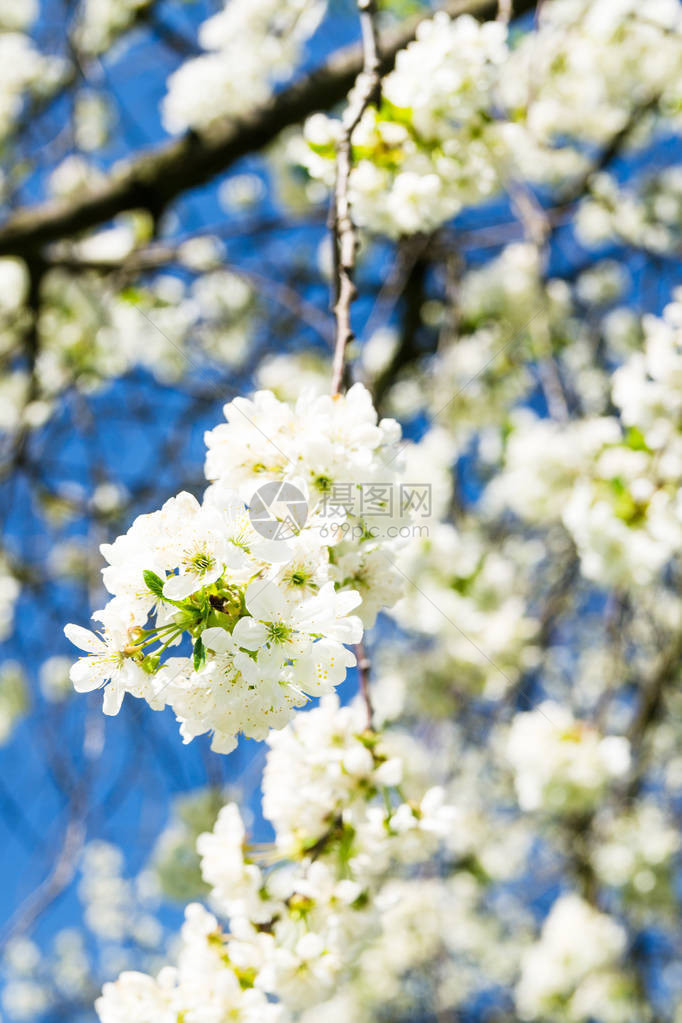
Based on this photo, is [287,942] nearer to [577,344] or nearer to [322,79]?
[322,79]

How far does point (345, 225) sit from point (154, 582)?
56 cm

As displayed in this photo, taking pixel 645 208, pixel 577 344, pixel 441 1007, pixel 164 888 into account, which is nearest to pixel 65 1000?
pixel 164 888

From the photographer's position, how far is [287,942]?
3.81 ft

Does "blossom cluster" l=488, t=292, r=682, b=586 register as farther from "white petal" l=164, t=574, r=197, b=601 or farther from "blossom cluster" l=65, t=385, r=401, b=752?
"white petal" l=164, t=574, r=197, b=601

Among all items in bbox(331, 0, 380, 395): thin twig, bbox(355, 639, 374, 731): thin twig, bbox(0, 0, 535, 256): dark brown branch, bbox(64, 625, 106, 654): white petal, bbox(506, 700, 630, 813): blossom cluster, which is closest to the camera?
bbox(64, 625, 106, 654): white petal

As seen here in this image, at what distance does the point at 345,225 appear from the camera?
1.08 metres

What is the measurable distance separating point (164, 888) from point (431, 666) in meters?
1.43

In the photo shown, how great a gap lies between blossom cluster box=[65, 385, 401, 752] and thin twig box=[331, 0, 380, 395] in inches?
3.9

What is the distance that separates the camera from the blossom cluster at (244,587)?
83cm

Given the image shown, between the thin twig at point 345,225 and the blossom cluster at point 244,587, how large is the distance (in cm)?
10

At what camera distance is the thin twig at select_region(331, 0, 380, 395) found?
1023 mm

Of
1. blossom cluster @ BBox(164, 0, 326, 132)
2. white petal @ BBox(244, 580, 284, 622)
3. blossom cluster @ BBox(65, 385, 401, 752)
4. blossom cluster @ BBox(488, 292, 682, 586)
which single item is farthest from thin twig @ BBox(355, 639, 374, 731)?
blossom cluster @ BBox(164, 0, 326, 132)

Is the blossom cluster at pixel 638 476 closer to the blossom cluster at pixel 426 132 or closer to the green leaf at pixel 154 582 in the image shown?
the blossom cluster at pixel 426 132

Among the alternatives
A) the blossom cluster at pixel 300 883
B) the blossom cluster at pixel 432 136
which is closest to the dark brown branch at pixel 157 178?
the blossom cluster at pixel 432 136
